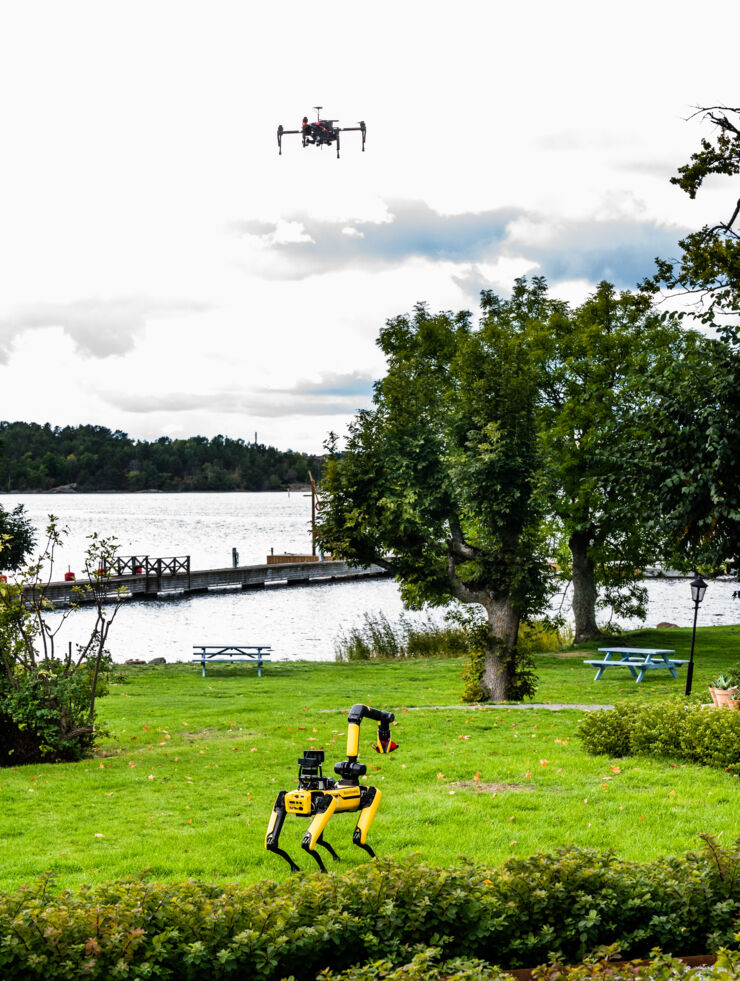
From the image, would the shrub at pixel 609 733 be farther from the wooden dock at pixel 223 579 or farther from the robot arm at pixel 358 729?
the wooden dock at pixel 223 579

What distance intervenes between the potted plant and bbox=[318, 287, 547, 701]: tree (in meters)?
5.22

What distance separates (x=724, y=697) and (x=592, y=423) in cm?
1849

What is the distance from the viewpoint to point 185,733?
1441 cm

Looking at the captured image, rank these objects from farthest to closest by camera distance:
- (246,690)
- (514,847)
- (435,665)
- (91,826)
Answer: (435,665) < (246,690) < (91,826) < (514,847)

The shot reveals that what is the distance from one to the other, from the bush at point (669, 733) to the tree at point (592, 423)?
56.0 ft

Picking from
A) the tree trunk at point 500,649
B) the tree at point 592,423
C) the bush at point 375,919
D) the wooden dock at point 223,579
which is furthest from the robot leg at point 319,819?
the wooden dock at point 223,579

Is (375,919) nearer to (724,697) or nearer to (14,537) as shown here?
(724,697)

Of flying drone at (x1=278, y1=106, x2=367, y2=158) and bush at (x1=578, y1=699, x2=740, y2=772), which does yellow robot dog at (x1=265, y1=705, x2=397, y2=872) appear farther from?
flying drone at (x1=278, y1=106, x2=367, y2=158)

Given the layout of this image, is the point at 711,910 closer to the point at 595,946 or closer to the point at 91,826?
the point at 595,946

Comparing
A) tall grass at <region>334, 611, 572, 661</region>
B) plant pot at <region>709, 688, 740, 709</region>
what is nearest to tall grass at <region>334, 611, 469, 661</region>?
tall grass at <region>334, 611, 572, 661</region>

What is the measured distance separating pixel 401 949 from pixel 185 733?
31.7ft

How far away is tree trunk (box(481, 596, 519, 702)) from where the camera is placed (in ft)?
60.7

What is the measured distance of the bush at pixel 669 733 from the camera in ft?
34.9

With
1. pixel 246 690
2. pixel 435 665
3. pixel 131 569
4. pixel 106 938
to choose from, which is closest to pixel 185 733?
pixel 246 690
